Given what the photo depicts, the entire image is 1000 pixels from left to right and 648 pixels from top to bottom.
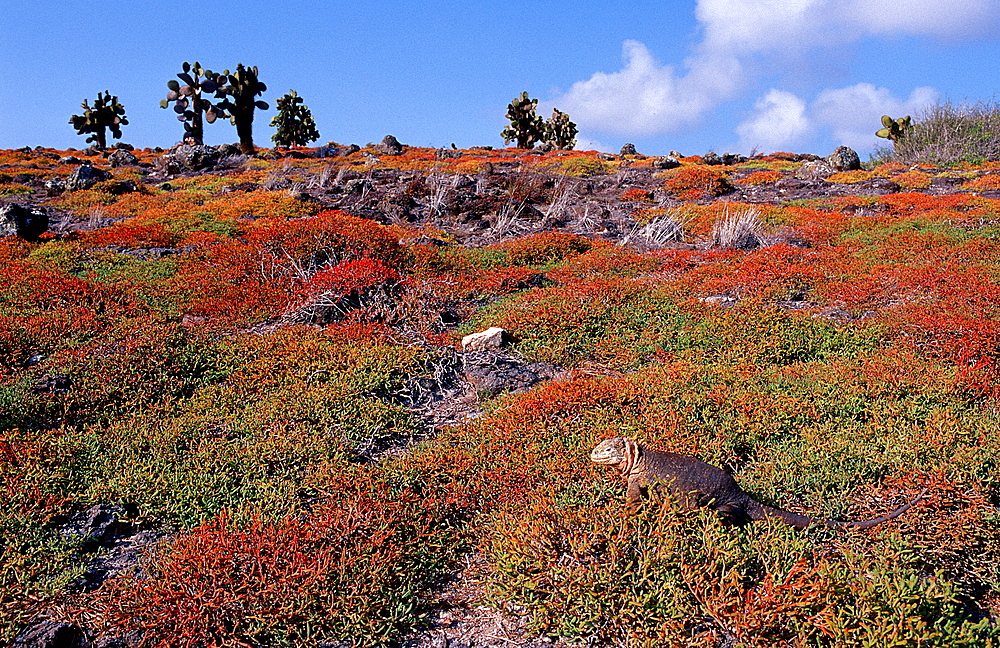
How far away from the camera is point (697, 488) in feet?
14.2

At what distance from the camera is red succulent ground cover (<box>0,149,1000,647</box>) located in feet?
12.2

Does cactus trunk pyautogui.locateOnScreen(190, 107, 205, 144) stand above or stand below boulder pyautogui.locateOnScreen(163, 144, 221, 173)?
above

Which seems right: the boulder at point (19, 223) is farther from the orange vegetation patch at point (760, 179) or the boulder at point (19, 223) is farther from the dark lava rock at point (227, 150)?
the orange vegetation patch at point (760, 179)

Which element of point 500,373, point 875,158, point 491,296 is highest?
point 875,158

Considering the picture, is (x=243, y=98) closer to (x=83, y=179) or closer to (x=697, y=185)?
(x=83, y=179)

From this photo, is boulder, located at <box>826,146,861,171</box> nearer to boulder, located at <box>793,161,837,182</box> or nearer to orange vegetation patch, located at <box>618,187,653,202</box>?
boulder, located at <box>793,161,837,182</box>

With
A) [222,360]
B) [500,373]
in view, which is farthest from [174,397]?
[500,373]

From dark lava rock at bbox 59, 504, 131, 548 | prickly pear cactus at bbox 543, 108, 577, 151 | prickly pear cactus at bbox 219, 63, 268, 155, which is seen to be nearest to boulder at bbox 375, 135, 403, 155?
prickly pear cactus at bbox 219, 63, 268, 155

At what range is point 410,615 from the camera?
3.83 meters

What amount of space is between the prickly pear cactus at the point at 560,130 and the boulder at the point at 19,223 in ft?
152

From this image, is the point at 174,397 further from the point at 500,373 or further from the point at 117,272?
the point at 117,272

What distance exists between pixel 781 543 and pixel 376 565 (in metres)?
2.56

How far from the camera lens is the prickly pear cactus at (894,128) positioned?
37.8 m

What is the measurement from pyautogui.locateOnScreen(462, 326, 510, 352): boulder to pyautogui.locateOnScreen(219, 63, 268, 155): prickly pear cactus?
3895cm
